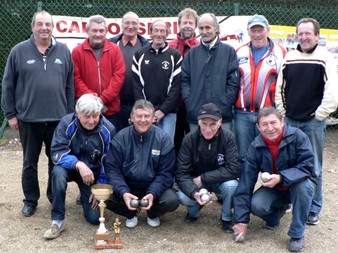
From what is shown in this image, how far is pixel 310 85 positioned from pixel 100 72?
2115mm

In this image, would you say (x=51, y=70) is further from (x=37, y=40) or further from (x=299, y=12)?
(x=299, y=12)

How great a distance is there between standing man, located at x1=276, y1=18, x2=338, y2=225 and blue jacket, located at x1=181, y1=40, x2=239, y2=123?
49 centimetres

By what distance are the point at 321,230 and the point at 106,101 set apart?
247cm

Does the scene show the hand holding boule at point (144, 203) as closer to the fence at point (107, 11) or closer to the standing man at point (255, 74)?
the standing man at point (255, 74)

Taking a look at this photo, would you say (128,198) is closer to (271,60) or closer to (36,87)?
(36,87)

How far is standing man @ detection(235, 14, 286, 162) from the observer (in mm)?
4859

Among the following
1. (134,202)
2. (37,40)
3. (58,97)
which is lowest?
(134,202)

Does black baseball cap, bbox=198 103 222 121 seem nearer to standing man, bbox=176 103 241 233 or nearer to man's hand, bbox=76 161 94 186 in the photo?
standing man, bbox=176 103 241 233

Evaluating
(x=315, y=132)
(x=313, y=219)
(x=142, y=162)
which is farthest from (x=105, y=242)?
(x=315, y=132)

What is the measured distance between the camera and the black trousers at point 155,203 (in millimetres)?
4641

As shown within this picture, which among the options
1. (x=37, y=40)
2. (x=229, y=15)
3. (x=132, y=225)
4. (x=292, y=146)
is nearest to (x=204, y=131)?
(x=292, y=146)

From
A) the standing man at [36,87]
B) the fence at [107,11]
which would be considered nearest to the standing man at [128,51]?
the standing man at [36,87]

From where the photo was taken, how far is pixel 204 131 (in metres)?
4.59

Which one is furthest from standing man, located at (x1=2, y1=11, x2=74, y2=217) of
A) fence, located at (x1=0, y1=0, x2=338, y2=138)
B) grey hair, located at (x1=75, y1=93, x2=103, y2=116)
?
fence, located at (x1=0, y1=0, x2=338, y2=138)
